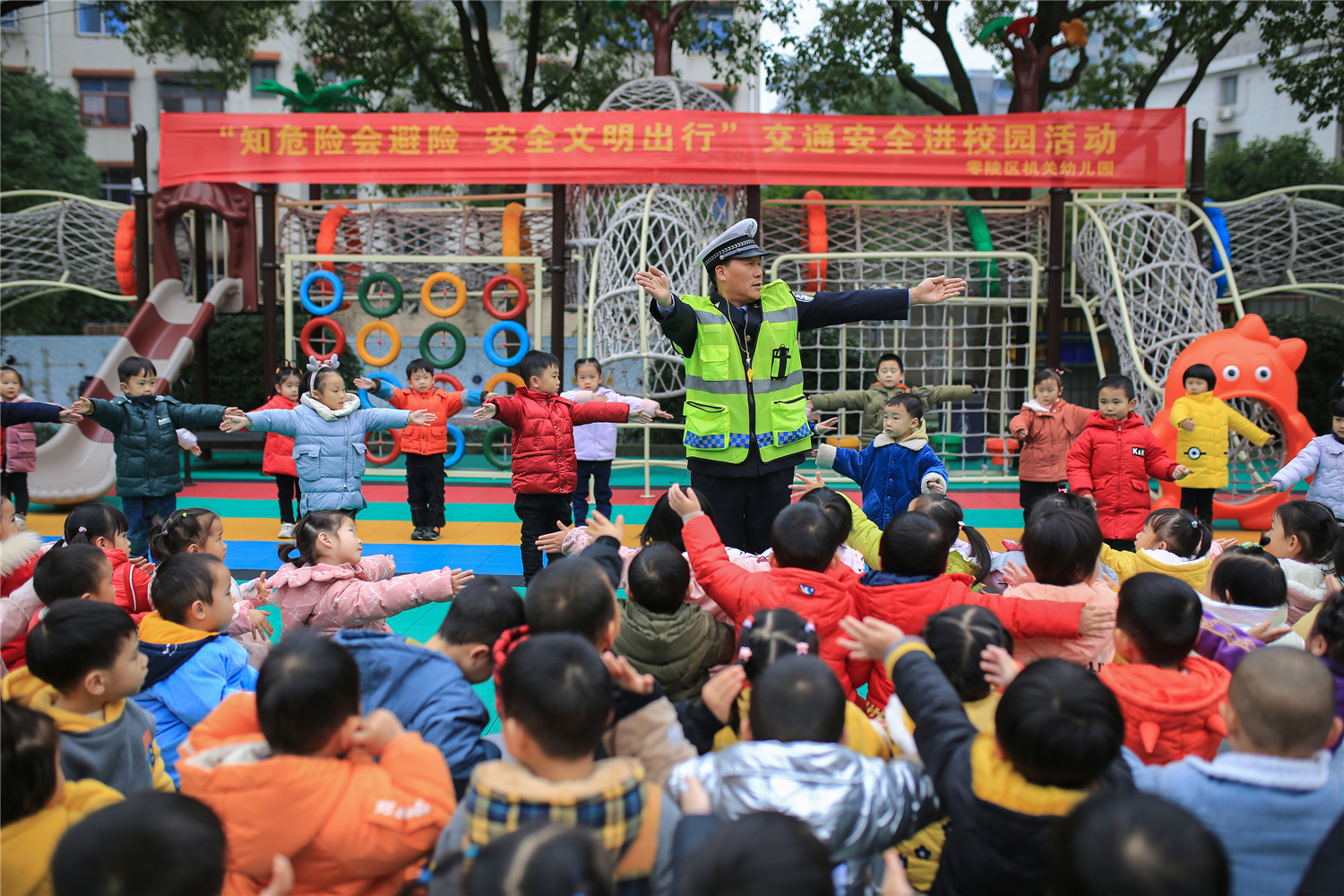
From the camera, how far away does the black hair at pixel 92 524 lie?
3777mm

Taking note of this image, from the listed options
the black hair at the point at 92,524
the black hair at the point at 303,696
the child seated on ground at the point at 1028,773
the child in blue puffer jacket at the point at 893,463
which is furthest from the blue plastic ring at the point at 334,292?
the child seated on ground at the point at 1028,773

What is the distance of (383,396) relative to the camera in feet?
27.6

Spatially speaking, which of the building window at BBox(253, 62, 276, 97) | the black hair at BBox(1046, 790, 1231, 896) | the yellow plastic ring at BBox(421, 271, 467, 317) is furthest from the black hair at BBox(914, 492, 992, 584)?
the building window at BBox(253, 62, 276, 97)

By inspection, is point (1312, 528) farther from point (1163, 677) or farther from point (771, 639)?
point (771, 639)

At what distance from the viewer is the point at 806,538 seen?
2.79 m

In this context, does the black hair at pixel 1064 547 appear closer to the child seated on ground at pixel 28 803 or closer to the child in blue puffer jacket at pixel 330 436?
the child seated on ground at pixel 28 803

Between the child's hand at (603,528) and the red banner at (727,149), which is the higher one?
the red banner at (727,149)

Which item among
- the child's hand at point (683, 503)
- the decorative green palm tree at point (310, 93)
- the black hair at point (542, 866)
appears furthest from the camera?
the decorative green palm tree at point (310, 93)

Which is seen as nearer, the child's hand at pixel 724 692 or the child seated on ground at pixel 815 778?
the child seated on ground at pixel 815 778

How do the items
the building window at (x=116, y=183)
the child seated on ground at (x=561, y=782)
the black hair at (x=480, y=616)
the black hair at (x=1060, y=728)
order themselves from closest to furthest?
the child seated on ground at (x=561, y=782)
the black hair at (x=1060, y=728)
the black hair at (x=480, y=616)
the building window at (x=116, y=183)

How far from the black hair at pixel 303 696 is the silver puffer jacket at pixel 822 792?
71 centimetres

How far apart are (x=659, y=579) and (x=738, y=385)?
156 centimetres

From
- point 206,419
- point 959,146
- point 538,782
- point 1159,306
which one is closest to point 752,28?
point 959,146

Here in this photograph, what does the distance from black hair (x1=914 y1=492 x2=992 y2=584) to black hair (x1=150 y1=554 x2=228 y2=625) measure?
2.33 meters
